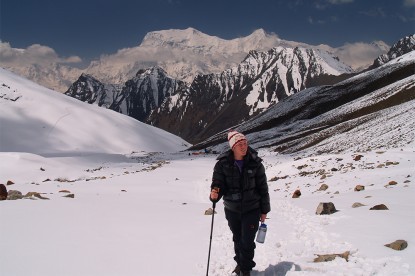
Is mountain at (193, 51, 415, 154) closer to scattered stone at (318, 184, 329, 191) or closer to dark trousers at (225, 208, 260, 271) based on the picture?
scattered stone at (318, 184, 329, 191)

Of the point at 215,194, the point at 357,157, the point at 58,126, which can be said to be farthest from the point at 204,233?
the point at 58,126

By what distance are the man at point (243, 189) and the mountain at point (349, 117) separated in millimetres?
31104

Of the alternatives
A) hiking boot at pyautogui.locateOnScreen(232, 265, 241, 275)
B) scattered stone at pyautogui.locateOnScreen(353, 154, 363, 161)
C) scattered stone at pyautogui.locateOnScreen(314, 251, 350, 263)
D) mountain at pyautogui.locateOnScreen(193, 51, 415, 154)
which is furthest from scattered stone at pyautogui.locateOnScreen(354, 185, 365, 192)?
mountain at pyautogui.locateOnScreen(193, 51, 415, 154)

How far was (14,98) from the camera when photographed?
356 feet

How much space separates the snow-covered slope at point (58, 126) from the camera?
90.5m

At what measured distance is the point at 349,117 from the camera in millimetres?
90688

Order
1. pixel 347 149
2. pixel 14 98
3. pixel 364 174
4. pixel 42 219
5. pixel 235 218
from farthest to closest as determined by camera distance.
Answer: pixel 14 98, pixel 347 149, pixel 364 174, pixel 42 219, pixel 235 218

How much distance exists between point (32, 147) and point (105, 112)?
3922 cm

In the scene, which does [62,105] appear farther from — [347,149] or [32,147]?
[347,149]

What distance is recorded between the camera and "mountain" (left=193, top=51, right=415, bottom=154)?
1777 inches

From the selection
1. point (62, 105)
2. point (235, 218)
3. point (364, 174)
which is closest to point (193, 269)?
point (235, 218)

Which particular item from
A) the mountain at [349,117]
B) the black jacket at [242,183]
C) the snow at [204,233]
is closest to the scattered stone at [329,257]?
the snow at [204,233]

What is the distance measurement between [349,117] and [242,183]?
8943cm

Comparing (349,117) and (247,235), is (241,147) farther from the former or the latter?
(349,117)
